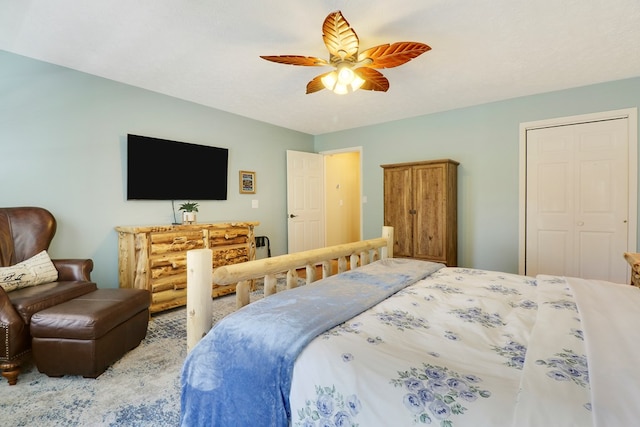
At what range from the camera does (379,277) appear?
1.80 metres

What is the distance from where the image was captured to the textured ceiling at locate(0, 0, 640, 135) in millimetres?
1960

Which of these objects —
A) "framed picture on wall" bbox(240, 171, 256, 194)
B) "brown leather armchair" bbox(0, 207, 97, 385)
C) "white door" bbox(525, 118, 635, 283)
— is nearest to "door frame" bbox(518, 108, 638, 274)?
"white door" bbox(525, 118, 635, 283)

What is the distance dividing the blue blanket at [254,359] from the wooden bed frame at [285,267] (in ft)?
0.54

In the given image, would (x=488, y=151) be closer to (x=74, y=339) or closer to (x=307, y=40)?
(x=307, y=40)

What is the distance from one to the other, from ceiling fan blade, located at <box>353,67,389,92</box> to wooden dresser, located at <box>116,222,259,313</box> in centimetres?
220

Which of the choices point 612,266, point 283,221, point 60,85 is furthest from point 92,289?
point 612,266

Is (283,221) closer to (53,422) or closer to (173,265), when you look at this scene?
(173,265)

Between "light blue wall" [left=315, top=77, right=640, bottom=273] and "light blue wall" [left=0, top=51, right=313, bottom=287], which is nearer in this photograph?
"light blue wall" [left=0, top=51, right=313, bottom=287]

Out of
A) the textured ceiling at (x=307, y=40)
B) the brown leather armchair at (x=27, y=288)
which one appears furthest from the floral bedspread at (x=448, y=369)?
the brown leather armchair at (x=27, y=288)

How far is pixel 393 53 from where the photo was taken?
6.91 feet

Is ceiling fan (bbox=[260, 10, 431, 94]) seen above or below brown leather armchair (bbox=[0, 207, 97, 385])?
above

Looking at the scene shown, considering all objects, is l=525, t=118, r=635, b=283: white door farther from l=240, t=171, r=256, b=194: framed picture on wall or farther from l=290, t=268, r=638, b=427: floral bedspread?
l=240, t=171, r=256, b=194: framed picture on wall

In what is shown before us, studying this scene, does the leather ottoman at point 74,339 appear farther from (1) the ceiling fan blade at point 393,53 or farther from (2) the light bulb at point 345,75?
(1) the ceiling fan blade at point 393,53

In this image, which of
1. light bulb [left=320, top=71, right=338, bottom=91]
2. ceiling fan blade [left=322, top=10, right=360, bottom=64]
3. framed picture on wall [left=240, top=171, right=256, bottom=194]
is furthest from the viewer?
framed picture on wall [left=240, top=171, right=256, bottom=194]
